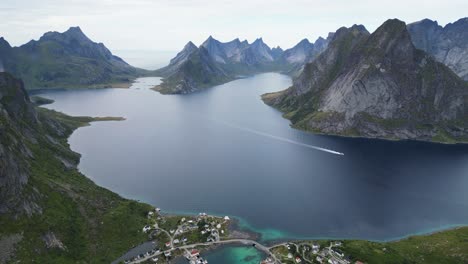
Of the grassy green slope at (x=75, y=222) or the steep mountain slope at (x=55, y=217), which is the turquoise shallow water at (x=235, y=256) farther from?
the steep mountain slope at (x=55, y=217)

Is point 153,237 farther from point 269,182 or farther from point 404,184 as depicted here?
point 404,184

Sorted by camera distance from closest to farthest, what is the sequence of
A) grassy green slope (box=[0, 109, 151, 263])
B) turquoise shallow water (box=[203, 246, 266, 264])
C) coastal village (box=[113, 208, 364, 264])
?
grassy green slope (box=[0, 109, 151, 263]) → coastal village (box=[113, 208, 364, 264]) → turquoise shallow water (box=[203, 246, 266, 264])

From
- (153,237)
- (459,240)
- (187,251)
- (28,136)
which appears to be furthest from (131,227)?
(459,240)

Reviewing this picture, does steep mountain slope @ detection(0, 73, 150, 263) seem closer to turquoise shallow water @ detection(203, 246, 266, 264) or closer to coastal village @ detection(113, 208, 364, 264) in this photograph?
coastal village @ detection(113, 208, 364, 264)

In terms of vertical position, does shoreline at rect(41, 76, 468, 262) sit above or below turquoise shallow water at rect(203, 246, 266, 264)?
above

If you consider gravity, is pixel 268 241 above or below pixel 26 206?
below

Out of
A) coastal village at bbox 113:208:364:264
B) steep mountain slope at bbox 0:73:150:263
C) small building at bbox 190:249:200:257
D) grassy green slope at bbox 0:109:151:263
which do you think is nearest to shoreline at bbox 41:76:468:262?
coastal village at bbox 113:208:364:264

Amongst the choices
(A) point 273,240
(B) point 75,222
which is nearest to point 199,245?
(A) point 273,240

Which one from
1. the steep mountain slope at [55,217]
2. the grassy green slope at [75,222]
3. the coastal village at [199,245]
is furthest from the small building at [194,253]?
the steep mountain slope at [55,217]

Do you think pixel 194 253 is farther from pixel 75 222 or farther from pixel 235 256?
pixel 75 222
